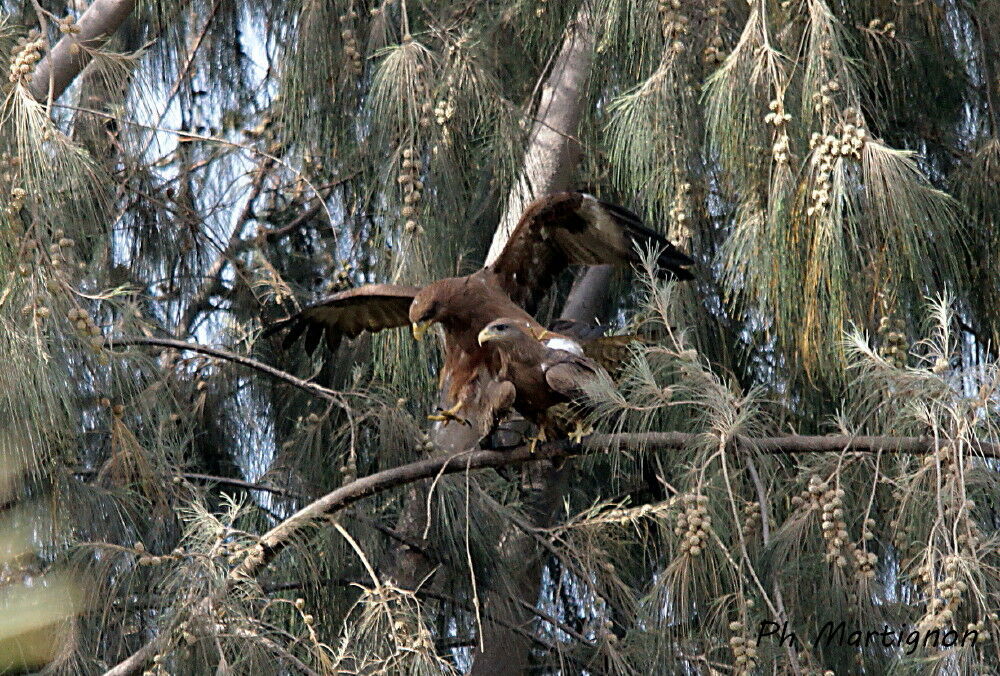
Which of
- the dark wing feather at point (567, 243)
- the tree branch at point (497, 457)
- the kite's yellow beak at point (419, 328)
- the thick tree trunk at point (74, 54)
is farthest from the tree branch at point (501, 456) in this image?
the thick tree trunk at point (74, 54)

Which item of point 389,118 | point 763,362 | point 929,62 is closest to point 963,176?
point 929,62

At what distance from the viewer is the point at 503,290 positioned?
11.5ft

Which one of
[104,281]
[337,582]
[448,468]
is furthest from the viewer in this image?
[104,281]

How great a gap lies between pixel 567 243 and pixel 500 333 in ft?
1.92

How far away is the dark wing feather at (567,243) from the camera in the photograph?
3.26 metres

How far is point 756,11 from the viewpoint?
2.92 meters

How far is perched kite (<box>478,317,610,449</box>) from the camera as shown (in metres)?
2.89

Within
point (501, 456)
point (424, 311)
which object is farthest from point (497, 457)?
point (424, 311)

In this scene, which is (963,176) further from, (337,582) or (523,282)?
(337,582)

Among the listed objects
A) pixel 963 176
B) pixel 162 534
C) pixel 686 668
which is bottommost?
pixel 686 668

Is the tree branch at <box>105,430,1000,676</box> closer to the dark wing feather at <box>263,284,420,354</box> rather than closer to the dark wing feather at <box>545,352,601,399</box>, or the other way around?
the dark wing feather at <box>545,352,601,399</box>

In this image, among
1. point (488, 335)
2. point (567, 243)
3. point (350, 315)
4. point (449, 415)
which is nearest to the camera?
point (488, 335)

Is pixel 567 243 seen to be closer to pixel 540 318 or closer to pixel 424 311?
pixel 424 311

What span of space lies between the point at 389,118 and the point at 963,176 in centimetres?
160
